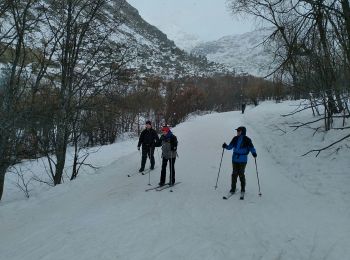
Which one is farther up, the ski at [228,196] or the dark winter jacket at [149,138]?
the dark winter jacket at [149,138]

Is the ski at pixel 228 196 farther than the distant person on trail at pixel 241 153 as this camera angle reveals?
No

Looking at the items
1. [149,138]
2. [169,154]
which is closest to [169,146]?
[169,154]

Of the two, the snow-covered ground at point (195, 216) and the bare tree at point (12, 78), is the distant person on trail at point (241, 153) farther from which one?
the bare tree at point (12, 78)

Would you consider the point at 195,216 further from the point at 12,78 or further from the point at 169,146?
the point at 12,78

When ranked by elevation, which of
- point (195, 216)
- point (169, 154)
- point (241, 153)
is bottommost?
point (195, 216)

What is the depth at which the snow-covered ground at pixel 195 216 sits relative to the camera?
7.92 meters

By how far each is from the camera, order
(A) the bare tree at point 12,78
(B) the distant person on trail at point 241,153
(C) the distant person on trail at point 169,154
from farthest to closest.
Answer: (C) the distant person on trail at point 169,154, (A) the bare tree at point 12,78, (B) the distant person on trail at point 241,153

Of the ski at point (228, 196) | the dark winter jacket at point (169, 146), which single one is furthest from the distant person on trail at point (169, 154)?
the ski at point (228, 196)

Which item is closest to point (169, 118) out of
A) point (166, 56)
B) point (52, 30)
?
point (52, 30)

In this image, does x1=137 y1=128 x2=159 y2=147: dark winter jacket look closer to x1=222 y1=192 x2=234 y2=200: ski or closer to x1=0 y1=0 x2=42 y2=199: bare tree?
x1=222 y1=192 x2=234 y2=200: ski

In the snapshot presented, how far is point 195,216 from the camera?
389 inches

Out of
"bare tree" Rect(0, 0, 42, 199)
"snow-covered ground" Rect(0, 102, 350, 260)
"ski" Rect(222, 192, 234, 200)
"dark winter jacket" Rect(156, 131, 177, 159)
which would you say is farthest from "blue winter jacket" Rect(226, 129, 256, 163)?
"bare tree" Rect(0, 0, 42, 199)

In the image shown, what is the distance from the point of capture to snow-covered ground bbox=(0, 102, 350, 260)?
26.0 feet

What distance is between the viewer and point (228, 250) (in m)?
7.73
